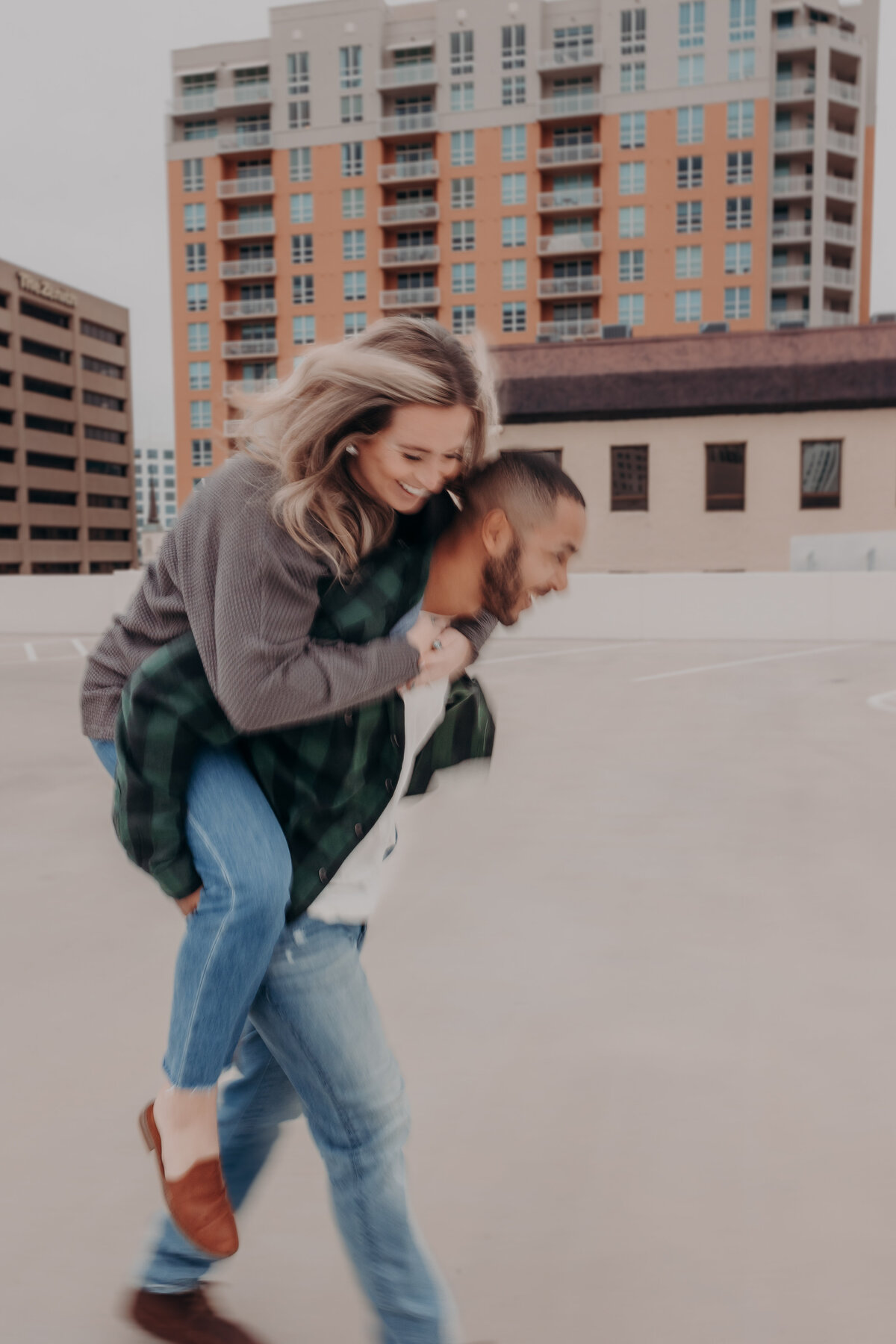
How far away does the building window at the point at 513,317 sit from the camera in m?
59.9

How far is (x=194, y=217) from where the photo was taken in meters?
64.8

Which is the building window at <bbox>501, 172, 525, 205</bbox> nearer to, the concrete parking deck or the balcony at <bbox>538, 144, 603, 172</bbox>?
the balcony at <bbox>538, 144, 603, 172</bbox>

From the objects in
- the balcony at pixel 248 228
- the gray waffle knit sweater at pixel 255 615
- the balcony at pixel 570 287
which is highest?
the balcony at pixel 248 228

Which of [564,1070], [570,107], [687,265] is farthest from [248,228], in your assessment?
[564,1070]

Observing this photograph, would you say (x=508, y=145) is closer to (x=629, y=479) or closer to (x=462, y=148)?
(x=462, y=148)

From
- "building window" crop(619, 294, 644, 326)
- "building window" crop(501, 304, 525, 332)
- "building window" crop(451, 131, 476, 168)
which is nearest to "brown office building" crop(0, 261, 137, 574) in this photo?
"building window" crop(501, 304, 525, 332)

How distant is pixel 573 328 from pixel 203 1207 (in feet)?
201

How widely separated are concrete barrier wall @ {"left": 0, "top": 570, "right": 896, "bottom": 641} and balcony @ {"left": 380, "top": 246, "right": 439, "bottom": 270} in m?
48.0

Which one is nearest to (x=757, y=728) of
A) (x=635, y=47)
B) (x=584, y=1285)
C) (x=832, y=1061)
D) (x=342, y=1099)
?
(x=832, y=1061)

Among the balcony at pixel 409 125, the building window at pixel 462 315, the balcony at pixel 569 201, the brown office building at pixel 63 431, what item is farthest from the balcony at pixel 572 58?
the brown office building at pixel 63 431

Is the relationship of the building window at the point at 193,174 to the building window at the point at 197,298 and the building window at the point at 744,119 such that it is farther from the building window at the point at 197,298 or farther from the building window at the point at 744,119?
the building window at the point at 744,119

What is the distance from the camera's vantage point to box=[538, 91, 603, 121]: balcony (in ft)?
191

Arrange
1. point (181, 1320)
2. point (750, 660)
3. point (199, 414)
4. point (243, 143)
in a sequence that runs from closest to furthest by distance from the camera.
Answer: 1. point (181, 1320)
2. point (750, 660)
3. point (243, 143)
4. point (199, 414)

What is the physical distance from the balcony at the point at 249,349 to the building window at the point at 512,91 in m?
18.3
